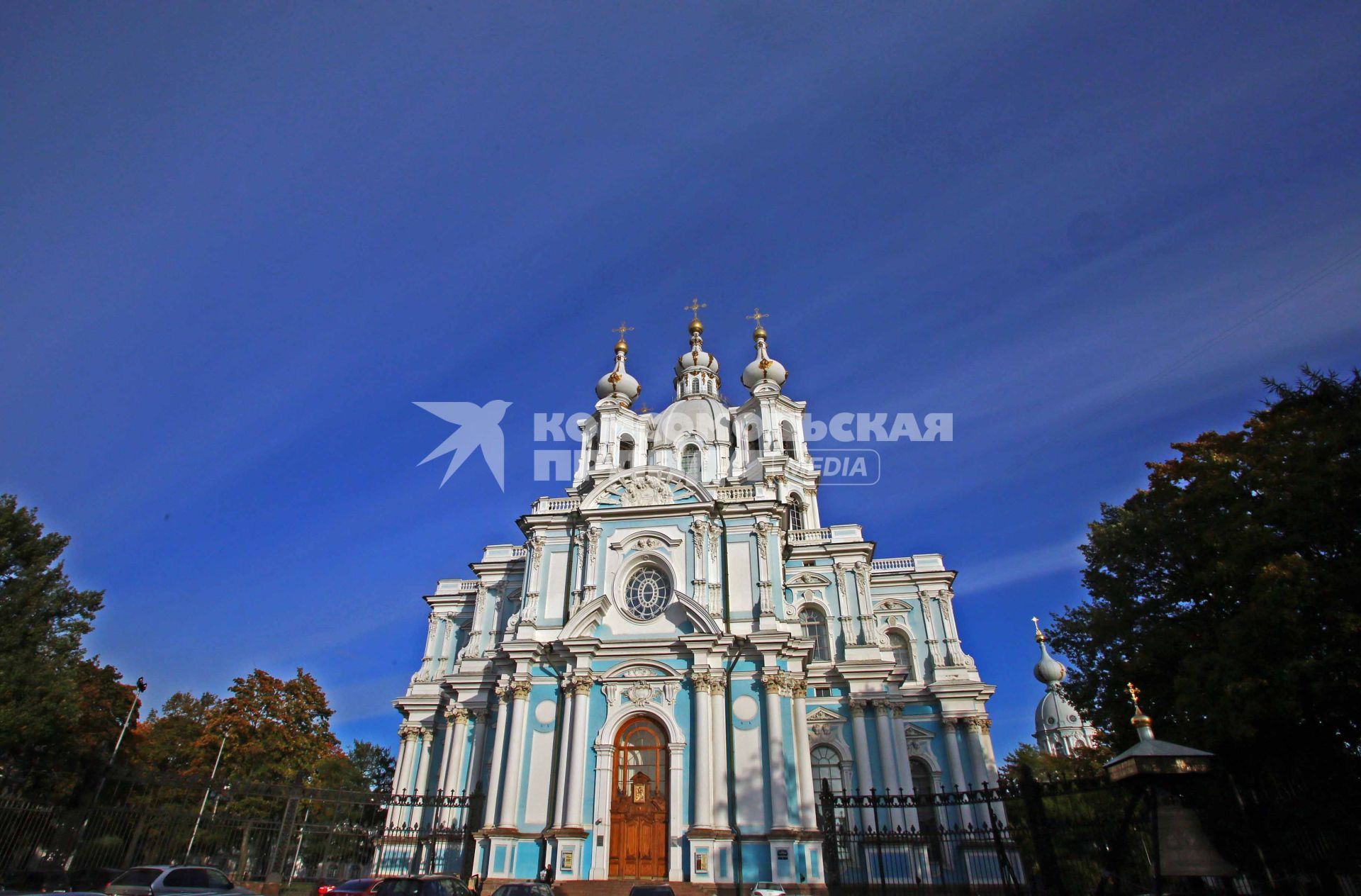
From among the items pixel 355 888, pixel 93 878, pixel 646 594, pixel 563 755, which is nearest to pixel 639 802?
pixel 563 755

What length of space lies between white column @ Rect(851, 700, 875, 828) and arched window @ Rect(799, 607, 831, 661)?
99.9 inches

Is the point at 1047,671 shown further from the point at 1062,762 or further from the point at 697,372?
the point at 697,372

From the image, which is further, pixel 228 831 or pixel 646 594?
pixel 646 594

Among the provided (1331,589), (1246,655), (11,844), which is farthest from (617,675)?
(1331,589)

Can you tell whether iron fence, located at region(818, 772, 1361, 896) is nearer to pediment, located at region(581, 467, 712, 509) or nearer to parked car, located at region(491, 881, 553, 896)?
parked car, located at region(491, 881, 553, 896)

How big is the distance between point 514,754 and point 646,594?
612 cm

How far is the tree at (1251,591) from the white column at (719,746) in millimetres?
9768

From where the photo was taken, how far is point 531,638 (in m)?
23.0

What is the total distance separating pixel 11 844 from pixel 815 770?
856 inches

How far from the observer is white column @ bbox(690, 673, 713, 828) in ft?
62.4

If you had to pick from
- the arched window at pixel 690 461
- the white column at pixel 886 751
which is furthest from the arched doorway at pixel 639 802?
the arched window at pixel 690 461

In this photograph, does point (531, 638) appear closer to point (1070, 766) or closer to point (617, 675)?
point (617, 675)

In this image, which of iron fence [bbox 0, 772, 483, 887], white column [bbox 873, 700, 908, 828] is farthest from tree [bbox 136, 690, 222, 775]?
white column [bbox 873, 700, 908, 828]

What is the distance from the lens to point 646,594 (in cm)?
2359
